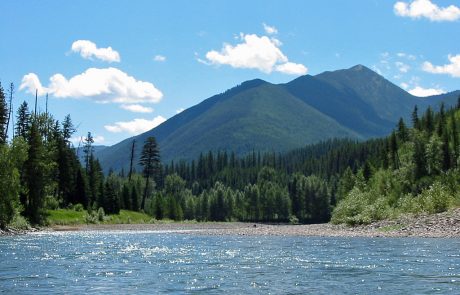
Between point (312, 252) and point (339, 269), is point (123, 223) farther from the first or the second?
point (339, 269)

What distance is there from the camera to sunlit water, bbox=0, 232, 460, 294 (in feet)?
78.3

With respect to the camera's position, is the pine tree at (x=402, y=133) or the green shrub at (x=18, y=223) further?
the pine tree at (x=402, y=133)

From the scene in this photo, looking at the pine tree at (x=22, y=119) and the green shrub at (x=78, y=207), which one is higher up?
the pine tree at (x=22, y=119)

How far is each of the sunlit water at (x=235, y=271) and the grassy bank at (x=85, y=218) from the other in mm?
48822

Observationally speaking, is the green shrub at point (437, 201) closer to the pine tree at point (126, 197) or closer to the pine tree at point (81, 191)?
the pine tree at point (81, 191)

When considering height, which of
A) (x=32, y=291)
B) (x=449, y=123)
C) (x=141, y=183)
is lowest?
(x=32, y=291)

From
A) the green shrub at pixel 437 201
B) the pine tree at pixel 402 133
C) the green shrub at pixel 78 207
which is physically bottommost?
the green shrub at pixel 78 207

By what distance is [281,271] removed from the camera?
1176 inches

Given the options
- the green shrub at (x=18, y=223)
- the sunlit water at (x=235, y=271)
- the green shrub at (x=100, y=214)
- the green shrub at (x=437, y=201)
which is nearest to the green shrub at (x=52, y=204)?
the green shrub at (x=100, y=214)

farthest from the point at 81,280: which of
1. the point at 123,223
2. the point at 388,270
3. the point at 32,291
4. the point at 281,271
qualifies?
the point at 123,223

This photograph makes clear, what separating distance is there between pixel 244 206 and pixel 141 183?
34197 millimetres

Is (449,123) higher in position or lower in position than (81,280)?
higher

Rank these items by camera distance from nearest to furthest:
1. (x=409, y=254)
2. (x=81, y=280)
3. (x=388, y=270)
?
(x=81, y=280) → (x=388, y=270) → (x=409, y=254)

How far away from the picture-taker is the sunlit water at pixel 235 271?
2388 cm
